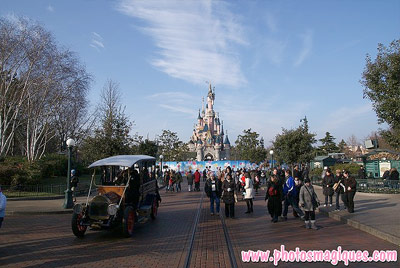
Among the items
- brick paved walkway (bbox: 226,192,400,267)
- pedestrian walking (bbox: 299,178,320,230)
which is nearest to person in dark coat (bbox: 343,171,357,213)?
brick paved walkway (bbox: 226,192,400,267)

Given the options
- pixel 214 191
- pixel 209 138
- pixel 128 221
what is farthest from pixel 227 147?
pixel 128 221

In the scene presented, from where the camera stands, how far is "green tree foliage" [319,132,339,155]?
199 ft

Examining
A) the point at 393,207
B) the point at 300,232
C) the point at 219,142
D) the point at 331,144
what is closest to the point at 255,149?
the point at 331,144

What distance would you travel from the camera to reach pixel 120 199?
9.41 metres

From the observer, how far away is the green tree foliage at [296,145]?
92.9 ft

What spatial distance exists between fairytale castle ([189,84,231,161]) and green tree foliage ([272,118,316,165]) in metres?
86.4

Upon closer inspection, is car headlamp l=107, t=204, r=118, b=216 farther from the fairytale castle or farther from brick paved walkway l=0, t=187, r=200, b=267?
the fairytale castle

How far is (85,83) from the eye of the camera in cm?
3284

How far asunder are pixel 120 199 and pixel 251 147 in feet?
158

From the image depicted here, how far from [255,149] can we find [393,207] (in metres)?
41.0

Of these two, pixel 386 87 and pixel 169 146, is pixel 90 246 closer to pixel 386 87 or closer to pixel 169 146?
pixel 386 87

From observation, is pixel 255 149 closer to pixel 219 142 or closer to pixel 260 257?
pixel 260 257

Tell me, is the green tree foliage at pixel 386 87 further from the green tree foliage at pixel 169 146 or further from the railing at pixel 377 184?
the green tree foliage at pixel 169 146

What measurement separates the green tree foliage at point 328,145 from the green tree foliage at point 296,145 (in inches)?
1316
